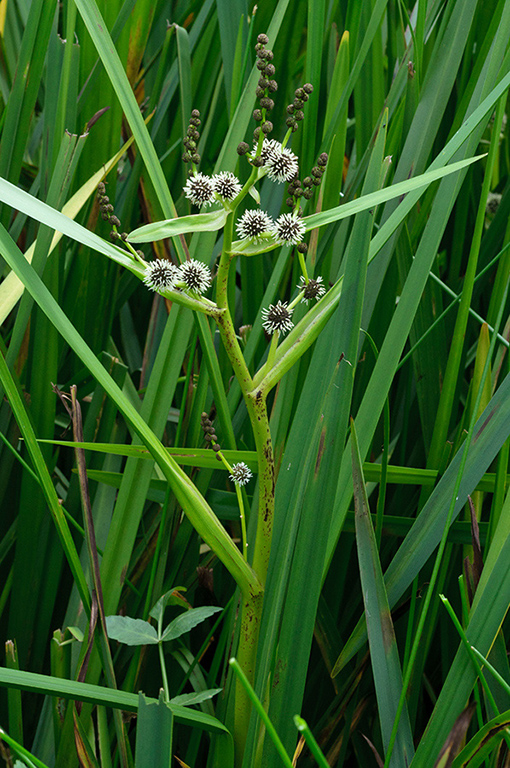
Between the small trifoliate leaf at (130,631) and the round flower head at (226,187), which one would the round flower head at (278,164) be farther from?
the small trifoliate leaf at (130,631)

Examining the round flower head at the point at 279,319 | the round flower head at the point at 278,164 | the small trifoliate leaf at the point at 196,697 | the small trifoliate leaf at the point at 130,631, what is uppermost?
the round flower head at the point at 278,164

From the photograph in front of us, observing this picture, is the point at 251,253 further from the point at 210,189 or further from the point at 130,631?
the point at 130,631

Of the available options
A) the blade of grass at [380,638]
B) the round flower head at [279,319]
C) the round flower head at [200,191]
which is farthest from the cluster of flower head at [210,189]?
the blade of grass at [380,638]

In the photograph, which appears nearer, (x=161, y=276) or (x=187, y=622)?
(x=161, y=276)

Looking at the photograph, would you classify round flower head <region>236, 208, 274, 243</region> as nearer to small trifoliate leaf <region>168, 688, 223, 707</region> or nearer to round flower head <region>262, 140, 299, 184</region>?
round flower head <region>262, 140, 299, 184</region>

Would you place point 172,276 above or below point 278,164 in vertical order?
below

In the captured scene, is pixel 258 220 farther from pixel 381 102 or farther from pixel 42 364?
pixel 381 102

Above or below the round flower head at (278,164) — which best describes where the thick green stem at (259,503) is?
below

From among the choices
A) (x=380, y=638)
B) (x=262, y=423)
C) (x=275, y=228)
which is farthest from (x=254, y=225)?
(x=380, y=638)
